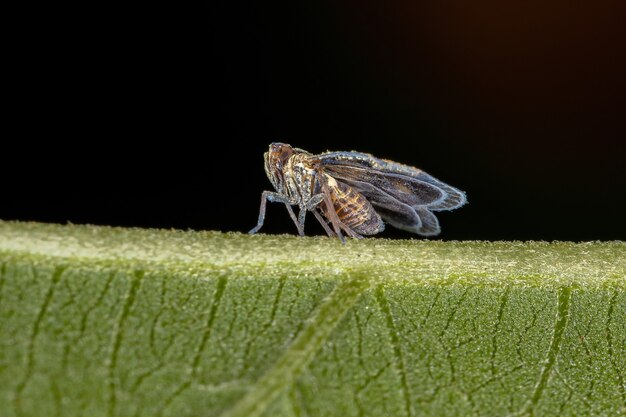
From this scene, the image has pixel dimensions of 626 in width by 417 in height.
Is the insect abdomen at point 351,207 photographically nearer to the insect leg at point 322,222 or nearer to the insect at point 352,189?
the insect at point 352,189

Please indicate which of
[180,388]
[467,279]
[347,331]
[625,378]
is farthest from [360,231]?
[180,388]

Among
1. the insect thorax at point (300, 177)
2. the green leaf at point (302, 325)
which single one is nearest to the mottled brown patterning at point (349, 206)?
the insect thorax at point (300, 177)

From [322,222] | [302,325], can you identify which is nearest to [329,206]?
[322,222]

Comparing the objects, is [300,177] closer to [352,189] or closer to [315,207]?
[315,207]

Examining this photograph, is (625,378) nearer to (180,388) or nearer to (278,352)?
(278,352)

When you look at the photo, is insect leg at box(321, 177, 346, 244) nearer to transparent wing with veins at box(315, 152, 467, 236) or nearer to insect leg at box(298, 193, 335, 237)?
insect leg at box(298, 193, 335, 237)

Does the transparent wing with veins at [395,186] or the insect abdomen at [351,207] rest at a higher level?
the transparent wing with veins at [395,186]

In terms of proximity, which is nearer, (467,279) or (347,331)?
(347,331)
